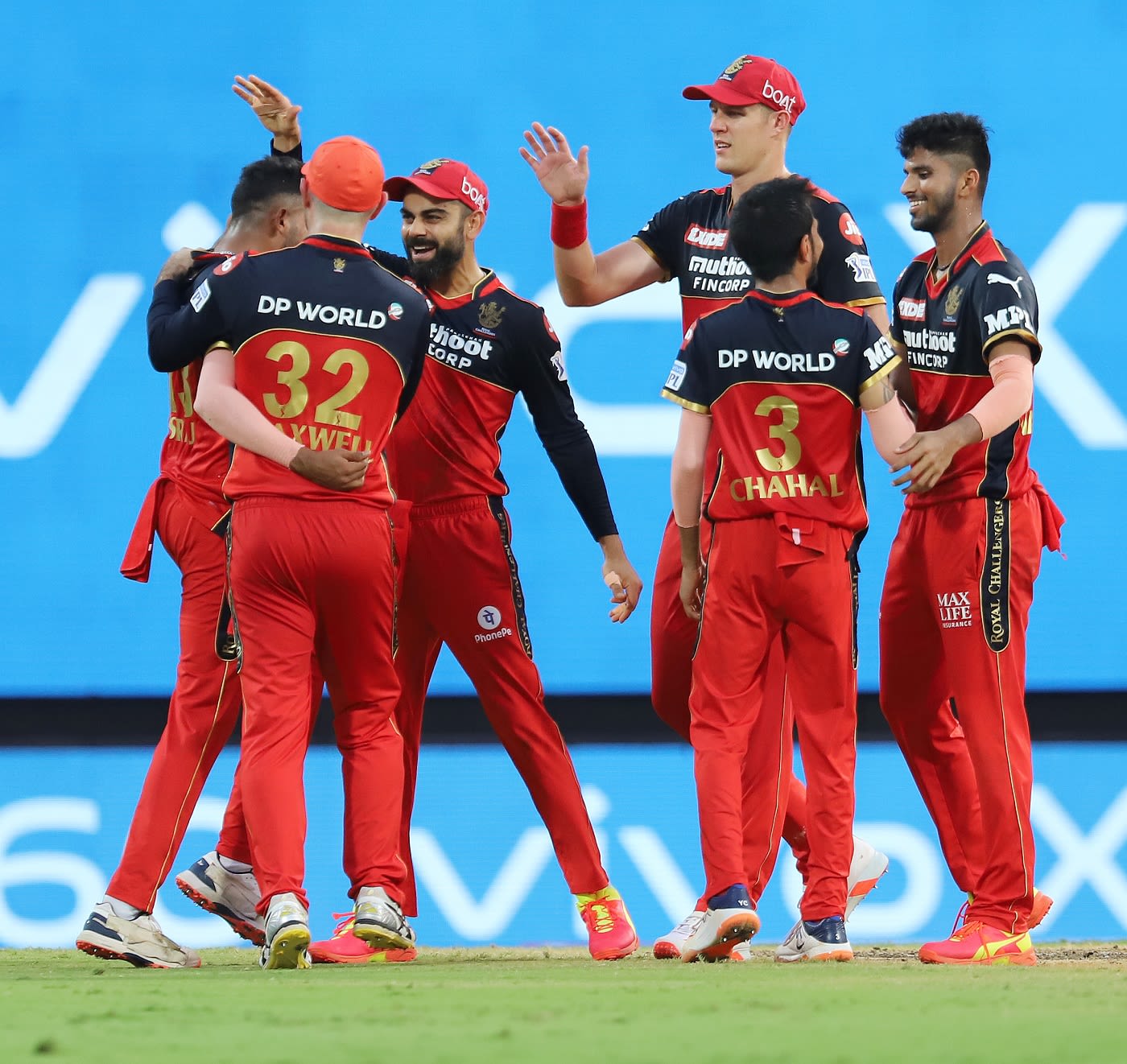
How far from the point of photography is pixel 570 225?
5.09 m

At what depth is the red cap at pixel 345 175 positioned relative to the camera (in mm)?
4297

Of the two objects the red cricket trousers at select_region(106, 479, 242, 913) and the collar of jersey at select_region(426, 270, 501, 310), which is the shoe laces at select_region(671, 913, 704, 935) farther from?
the collar of jersey at select_region(426, 270, 501, 310)

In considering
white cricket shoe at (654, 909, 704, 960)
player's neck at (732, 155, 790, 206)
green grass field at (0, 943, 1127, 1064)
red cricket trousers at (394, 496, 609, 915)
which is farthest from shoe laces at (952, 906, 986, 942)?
player's neck at (732, 155, 790, 206)

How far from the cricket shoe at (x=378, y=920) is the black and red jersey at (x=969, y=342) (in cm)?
167

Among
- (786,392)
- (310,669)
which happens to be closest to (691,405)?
(786,392)

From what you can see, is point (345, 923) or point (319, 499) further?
point (345, 923)

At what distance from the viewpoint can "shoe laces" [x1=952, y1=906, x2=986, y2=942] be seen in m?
4.38

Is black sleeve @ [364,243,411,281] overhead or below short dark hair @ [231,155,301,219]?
below

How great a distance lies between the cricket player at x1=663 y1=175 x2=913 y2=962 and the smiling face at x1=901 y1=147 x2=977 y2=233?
41cm

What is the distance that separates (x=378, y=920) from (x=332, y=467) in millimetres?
1057

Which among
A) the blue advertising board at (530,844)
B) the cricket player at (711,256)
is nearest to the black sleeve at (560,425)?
the cricket player at (711,256)

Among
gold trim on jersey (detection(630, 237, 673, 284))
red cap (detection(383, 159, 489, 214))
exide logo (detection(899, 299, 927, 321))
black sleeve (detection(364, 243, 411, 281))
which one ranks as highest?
red cap (detection(383, 159, 489, 214))

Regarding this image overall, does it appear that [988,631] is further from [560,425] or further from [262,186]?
[262,186]

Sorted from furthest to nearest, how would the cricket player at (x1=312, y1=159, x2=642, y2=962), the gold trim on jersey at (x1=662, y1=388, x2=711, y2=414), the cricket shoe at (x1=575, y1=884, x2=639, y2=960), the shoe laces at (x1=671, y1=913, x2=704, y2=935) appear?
the cricket player at (x1=312, y1=159, x2=642, y2=962), the cricket shoe at (x1=575, y1=884, x2=639, y2=960), the shoe laces at (x1=671, y1=913, x2=704, y2=935), the gold trim on jersey at (x1=662, y1=388, x2=711, y2=414)
